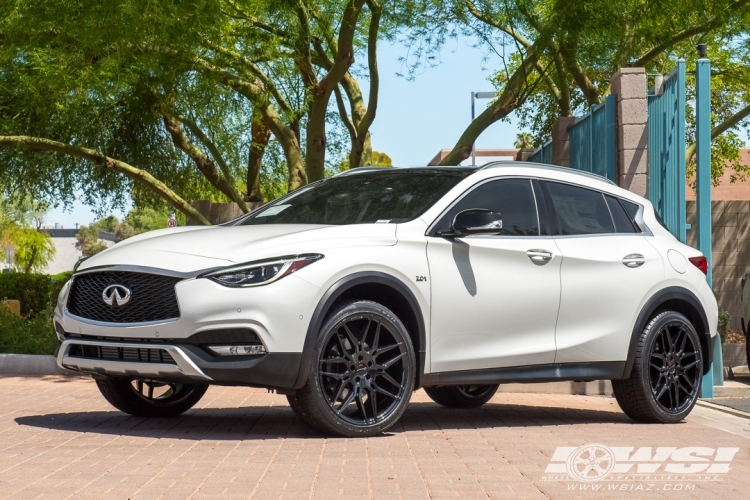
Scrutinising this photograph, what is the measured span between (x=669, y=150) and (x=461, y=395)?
407 centimetres

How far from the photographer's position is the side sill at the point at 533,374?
310 inches

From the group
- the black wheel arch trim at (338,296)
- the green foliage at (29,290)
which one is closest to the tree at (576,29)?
the black wheel arch trim at (338,296)

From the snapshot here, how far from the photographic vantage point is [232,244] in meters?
7.32

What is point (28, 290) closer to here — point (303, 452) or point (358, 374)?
point (358, 374)

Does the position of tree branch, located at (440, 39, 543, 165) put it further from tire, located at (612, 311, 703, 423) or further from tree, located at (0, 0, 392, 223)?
tire, located at (612, 311, 703, 423)

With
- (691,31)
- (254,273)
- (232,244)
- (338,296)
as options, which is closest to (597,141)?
(691,31)

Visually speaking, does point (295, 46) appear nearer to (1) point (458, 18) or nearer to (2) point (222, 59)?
(2) point (222, 59)

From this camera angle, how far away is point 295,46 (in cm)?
1648

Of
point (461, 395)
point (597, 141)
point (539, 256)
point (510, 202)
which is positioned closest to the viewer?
point (539, 256)

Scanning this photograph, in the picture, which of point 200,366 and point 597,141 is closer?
point 200,366

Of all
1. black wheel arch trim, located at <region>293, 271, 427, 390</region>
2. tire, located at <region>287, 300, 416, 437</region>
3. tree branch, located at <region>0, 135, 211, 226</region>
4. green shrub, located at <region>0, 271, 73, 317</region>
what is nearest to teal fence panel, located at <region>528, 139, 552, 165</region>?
tree branch, located at <region>0, 135, 211, 226</region>

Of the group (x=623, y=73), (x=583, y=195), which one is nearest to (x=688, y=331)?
(x=583, y=195)

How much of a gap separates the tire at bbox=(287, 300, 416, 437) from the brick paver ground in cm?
16

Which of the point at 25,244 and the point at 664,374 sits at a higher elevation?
the point at 25,244
